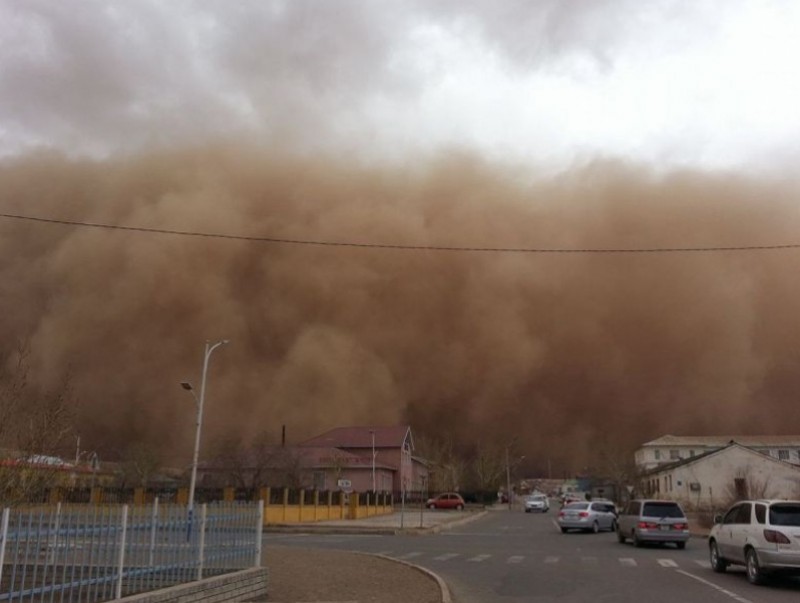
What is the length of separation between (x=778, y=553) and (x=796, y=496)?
33.5 m

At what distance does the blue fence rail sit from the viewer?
4660mm

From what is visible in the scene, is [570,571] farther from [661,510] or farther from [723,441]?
[723,441]

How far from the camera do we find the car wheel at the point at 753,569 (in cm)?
916

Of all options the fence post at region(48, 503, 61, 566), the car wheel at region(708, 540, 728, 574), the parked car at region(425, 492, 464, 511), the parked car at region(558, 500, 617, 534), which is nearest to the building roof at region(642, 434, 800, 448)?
the parked car at region(425, 492, 464, 511)

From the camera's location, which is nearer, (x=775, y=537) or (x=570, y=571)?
(x=775, y=537)

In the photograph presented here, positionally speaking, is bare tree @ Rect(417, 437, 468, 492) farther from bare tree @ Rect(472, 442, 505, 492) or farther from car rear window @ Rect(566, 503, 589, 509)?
car rear window @ Rect(566, 503, 589, 509)

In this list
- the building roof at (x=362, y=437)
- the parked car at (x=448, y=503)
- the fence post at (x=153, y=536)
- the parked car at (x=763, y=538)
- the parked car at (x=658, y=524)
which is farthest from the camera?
the building roof at (x=362, y=437)

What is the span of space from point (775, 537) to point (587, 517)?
45.3 ft

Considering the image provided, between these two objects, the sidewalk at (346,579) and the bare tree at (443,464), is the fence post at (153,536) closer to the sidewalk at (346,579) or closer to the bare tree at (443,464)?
the sidewalk at (346,579)

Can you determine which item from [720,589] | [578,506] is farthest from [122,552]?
[578,506]

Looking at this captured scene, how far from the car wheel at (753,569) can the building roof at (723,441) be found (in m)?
50.6

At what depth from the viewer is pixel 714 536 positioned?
36.1 ft

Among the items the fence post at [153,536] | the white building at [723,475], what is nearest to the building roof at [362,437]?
the white building at [723,475]

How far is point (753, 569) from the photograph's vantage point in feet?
30.3
